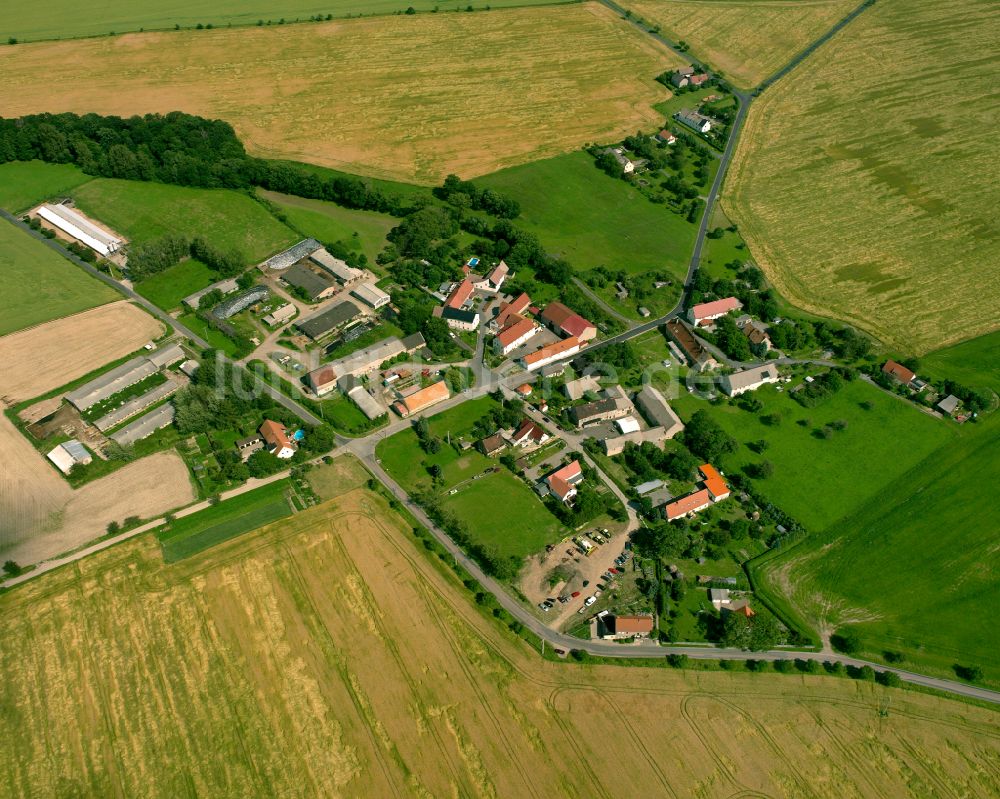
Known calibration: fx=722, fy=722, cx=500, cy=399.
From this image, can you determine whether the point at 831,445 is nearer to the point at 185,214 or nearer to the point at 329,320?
the point at 329,320

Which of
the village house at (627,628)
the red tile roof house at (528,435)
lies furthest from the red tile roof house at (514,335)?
the village house at (627,628)

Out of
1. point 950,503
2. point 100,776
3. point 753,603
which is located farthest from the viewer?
point 950,503

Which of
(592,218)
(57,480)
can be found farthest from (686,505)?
(57,480)

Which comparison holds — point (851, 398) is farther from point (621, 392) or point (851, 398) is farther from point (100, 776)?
point (100, 776)

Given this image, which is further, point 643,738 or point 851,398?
point 851,398

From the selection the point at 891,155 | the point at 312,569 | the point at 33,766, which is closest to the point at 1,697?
the point at 33,766

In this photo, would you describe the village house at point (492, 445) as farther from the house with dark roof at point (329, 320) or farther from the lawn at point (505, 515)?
the house with dark roof at point (329, 320)
